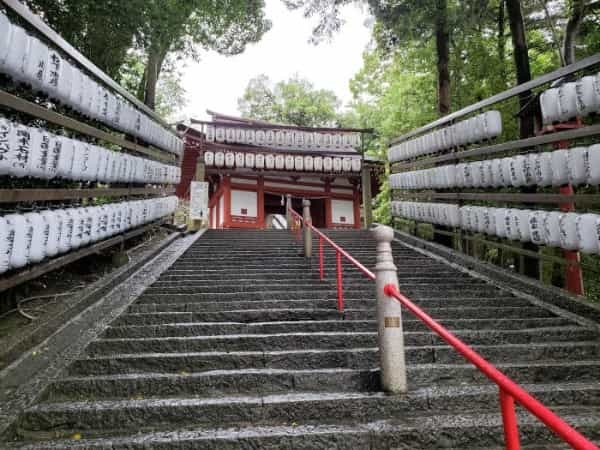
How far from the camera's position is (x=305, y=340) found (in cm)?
400

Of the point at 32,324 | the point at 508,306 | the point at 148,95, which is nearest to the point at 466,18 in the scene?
the point at 508,306

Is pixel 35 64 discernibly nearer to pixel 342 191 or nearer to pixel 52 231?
pixel 52 231

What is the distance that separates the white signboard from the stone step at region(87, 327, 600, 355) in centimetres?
744

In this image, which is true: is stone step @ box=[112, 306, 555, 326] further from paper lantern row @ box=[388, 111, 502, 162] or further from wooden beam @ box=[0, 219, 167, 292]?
paper lantern row @ box=[388, 111, 502, 162]

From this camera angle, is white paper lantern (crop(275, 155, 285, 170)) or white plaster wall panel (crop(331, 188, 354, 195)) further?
white plaster wall panel (crop(331, 188, 354, 195))

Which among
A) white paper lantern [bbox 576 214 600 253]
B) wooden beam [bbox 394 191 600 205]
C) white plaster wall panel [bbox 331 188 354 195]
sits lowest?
white paper lantern [bbox 576 214 600 253]

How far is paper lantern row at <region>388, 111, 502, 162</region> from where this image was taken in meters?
6.95

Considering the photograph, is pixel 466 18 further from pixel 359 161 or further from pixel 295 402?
pixel 295 402

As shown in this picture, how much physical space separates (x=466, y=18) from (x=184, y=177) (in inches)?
610

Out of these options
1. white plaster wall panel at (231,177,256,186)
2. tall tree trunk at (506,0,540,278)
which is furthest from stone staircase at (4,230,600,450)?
white plaster wall panel at (231,177,256,186)

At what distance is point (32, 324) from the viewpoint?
3.93 meters

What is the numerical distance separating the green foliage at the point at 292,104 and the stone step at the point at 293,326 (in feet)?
90.0

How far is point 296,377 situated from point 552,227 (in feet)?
13.1

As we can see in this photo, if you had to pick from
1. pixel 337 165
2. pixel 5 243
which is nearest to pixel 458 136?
pixel 5 243
